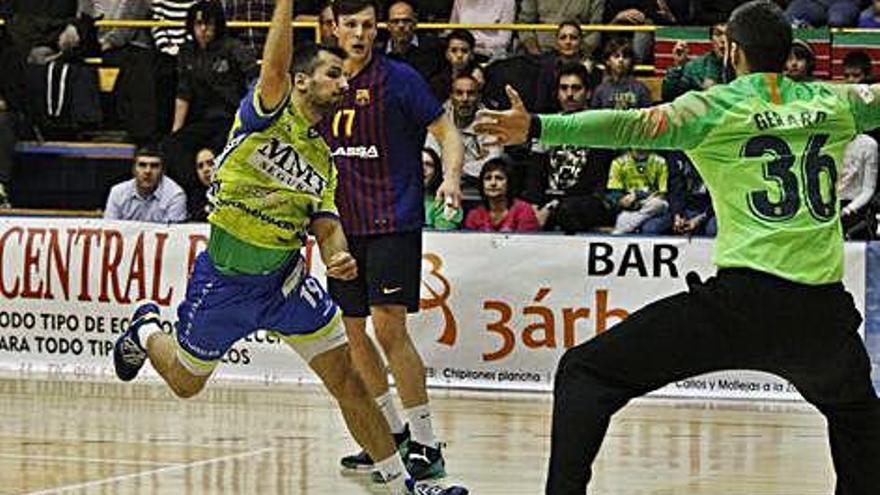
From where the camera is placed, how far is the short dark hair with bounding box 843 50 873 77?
17516 millimetres

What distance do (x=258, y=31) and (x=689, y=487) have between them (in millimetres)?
11041

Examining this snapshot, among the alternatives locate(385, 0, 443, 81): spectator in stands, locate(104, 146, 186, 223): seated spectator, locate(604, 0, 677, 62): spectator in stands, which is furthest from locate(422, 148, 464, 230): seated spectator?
locate(604, 0, 677, 62): spectator in stands

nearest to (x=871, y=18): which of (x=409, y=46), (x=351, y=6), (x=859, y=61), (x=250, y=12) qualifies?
(x=859, y=61)

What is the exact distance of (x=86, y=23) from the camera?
831 inches

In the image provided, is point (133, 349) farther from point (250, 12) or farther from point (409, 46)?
point (250, 12)

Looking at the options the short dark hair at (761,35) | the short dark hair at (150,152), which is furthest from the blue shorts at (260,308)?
the short dark hair at (150,152)

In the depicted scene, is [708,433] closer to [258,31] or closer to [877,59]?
[877,59]

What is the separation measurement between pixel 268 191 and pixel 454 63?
898 cm

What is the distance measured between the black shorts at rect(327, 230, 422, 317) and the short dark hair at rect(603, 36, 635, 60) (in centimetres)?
→ 690

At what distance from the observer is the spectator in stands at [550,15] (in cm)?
1995

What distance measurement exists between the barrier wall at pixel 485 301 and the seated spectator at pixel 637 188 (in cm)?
120

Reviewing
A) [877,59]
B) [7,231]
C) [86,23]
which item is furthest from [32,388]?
[877,59]

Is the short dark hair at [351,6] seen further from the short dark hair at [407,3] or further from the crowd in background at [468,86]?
the short dark hair at [407,3]

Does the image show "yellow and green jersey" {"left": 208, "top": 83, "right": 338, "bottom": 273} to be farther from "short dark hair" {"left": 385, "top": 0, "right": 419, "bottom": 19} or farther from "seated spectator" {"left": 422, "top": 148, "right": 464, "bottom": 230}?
"short dark hair" {"left": 385, "top": 0, "right": 419, "bottom": 19}
